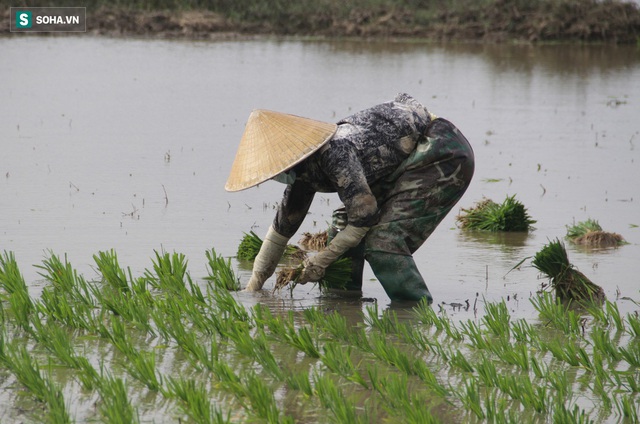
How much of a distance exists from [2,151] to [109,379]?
6998mm

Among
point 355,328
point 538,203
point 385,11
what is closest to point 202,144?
point 538,203

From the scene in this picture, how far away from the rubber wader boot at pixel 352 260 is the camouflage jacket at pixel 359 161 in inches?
9.5

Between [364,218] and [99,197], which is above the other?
[364,218]

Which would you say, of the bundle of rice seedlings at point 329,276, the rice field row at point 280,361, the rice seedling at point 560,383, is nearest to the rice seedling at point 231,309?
the rice field row at point 280,361

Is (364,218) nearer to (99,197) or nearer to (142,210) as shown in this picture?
(142,210)

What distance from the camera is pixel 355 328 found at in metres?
5.47

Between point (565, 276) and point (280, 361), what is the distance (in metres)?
2.08

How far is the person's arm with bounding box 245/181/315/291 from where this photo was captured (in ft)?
18.9

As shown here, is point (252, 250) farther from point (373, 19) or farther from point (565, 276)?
point (373, 19)

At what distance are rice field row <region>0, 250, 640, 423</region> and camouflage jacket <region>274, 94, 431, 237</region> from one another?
1.86ft

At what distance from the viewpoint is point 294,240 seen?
7746 millimetres

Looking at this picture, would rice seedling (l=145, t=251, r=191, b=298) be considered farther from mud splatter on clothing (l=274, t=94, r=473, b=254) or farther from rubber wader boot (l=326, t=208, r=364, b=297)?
rubber wader boot (l=326, t=208, r=364, b=297)

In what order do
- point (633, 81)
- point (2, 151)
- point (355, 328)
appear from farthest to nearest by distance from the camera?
point (633, 81) < point (2, 151) < point (355, 328)

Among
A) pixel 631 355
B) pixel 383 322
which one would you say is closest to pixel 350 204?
pixel 383 322
